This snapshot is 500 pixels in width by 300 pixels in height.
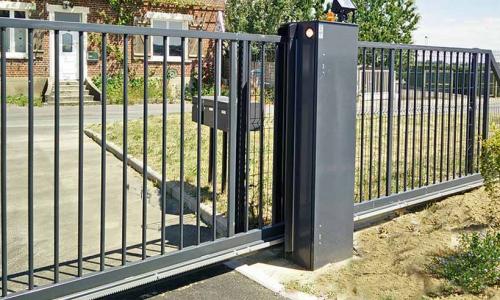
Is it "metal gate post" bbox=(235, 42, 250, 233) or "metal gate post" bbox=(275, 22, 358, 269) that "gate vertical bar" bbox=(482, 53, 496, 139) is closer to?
"metal gate post" bbox=(275, 22, 358, 269)

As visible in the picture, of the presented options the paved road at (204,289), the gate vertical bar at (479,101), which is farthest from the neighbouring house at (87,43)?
the paved road at (204,289)

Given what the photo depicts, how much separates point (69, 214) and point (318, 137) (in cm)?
308

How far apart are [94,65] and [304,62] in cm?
1697

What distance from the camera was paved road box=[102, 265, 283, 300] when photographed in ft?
12.7

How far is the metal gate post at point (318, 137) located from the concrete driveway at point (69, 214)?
44.7 inches

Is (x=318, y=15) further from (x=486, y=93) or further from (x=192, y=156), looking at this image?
(x=486, y=93)

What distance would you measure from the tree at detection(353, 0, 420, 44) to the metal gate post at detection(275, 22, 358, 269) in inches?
917

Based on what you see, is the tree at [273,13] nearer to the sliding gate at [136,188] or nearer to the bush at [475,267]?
the sliding gate at [136,188]

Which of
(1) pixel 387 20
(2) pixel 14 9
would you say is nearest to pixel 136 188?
(2) pixel 14 9

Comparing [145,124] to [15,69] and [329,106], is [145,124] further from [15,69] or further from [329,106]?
[15,69]

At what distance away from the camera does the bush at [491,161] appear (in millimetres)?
4332

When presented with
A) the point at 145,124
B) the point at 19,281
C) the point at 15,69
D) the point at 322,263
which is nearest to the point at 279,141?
the point at 322,263

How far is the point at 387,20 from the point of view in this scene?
2809cm

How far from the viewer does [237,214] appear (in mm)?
4367
